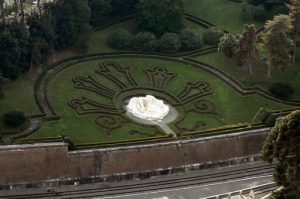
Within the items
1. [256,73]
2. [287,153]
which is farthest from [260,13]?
[287,153]

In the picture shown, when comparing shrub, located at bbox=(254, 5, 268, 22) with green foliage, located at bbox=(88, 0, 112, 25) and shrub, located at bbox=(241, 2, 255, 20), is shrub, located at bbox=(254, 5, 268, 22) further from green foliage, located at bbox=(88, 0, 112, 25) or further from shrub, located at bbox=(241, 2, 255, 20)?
green foliage, located at bbox=(88, 0, 112, 25)

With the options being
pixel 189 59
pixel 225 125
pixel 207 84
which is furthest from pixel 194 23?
pixel 225 125

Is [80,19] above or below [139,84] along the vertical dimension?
above

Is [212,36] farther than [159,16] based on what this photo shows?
Yes

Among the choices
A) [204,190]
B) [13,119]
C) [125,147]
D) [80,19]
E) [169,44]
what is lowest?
[204,190]

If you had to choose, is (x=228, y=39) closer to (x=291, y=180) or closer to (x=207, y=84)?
(x=207, y=84)

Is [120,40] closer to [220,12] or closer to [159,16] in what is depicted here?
[159,16]

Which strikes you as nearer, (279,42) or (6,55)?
(6,55)
